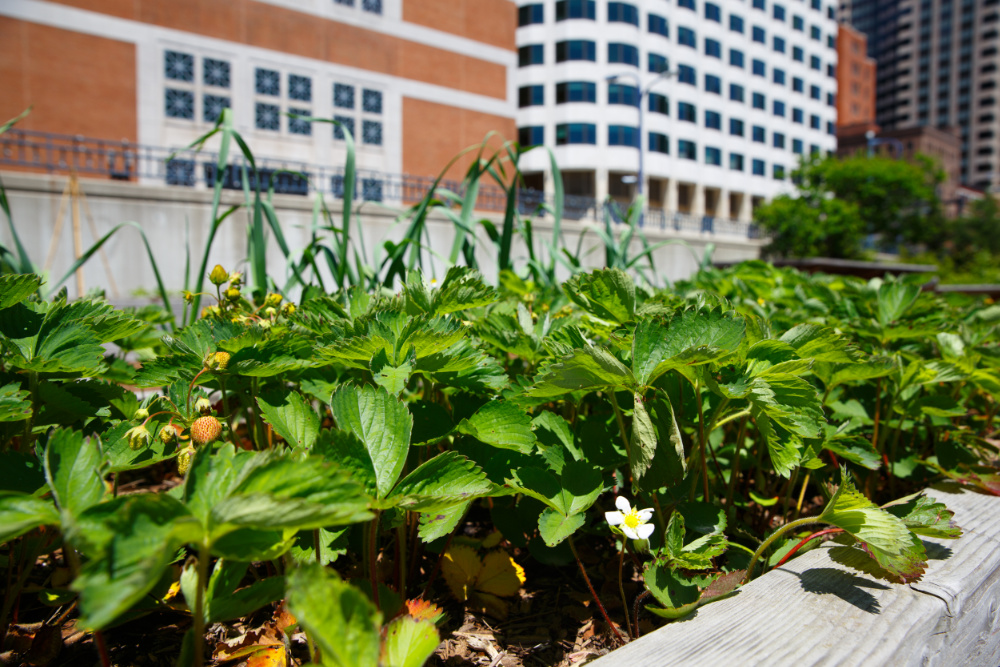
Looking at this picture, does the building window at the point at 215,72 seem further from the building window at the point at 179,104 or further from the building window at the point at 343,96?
the building window at the point at 343,96

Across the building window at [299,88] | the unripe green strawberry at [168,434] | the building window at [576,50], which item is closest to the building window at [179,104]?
the building window at [299,88]

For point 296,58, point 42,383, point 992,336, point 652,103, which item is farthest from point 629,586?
point 652,103

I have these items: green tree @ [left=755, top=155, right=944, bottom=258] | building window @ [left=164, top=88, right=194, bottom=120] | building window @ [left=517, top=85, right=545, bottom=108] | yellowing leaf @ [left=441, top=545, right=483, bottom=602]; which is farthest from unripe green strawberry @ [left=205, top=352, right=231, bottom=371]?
building window @ [left=517, top=85, right=545, bottom=108]

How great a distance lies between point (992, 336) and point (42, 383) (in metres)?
2.52

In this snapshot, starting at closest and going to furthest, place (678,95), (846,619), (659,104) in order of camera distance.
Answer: (846,619) < (659,104) < (678,95)

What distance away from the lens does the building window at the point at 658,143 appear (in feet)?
136

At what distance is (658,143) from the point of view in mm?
41875

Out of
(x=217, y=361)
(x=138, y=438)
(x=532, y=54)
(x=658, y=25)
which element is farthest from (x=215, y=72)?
(x=658, y=25)

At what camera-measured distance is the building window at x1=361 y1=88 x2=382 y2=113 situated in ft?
82.0

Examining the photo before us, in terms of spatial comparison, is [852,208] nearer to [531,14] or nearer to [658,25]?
[658,25]

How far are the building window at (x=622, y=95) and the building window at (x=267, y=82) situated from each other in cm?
2482

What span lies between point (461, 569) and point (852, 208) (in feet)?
104

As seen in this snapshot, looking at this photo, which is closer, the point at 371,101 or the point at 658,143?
the point at 371,101

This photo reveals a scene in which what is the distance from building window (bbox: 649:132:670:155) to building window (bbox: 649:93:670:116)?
1.69 m
